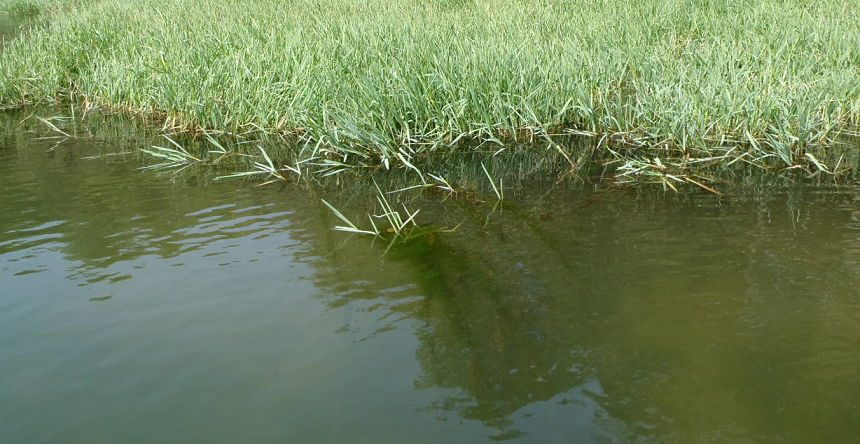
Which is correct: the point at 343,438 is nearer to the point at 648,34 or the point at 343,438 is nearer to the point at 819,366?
the point at 819,366

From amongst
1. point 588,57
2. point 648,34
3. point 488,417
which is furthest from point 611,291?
point 648,34

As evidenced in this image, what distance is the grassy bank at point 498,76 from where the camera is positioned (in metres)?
5.25

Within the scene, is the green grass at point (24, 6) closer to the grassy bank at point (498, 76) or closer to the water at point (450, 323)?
the grassy bank at point (498, 76)

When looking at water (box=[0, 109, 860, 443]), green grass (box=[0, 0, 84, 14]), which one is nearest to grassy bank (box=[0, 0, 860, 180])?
water (box=[0, 109, 860, 443])

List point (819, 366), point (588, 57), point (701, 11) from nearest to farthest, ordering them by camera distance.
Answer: point (819, 366)
point (588, 57)
point (701, 11)

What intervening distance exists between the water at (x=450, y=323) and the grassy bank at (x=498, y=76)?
1062 millimetres

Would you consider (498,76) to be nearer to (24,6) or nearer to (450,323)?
(450,323)


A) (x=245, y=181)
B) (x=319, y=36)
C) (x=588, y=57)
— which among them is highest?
(x=319, y=36)

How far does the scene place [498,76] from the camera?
19.2 ft

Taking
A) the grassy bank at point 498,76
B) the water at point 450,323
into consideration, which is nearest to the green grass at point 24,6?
the grassy bank at point 498,76

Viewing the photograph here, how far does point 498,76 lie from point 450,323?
340 cm

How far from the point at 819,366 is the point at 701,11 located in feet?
21.7

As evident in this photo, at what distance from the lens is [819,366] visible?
2.43m

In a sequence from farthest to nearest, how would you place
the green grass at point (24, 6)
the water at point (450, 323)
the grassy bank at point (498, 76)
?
the green grass at point (24, 6), the grassy bank at point (498, 76), the water at point (450, 323)
